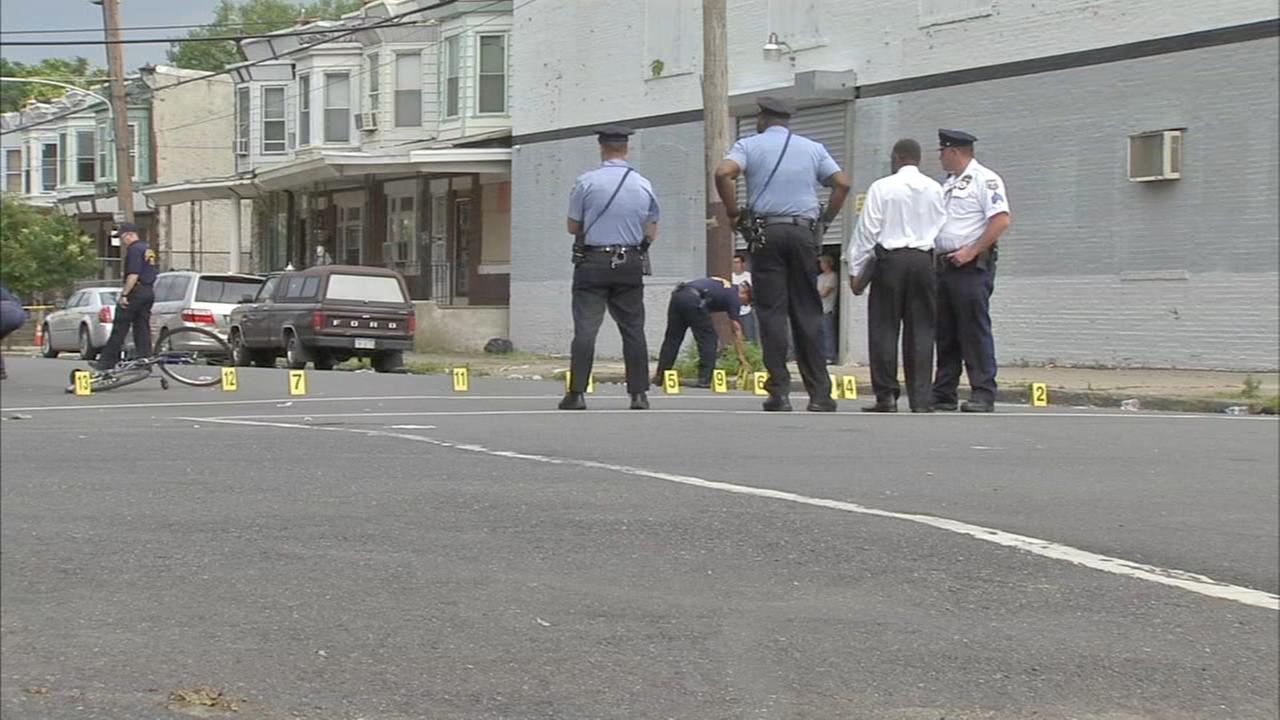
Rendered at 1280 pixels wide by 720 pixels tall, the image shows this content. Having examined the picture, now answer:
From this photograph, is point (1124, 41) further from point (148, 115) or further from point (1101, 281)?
point (148, 115)

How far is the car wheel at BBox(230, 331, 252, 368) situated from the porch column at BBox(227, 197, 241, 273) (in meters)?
1.08

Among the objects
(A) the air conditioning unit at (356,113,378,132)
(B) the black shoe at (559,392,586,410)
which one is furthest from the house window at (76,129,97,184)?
(A) the air conditioning unit at (356,113,378,132)

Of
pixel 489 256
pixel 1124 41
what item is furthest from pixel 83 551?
pixel 489 256

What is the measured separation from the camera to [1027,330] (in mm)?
3902

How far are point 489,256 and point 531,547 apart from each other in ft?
21.8

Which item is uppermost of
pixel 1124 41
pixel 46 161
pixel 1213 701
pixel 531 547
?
pixel 1124 41

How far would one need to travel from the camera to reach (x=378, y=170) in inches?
348

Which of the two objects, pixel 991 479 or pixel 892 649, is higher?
pixel 991 479

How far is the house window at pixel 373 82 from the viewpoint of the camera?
503 inches

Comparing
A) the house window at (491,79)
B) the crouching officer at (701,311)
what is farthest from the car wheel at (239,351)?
the crouching officer at (701,311)

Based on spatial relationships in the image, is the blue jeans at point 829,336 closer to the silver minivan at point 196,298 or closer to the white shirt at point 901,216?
the white shirt at point 901,216

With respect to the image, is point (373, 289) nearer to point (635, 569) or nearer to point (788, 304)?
point (788, 304)

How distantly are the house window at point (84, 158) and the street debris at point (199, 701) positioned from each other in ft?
3.90

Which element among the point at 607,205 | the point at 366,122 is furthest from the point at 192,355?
the point at 366,122
